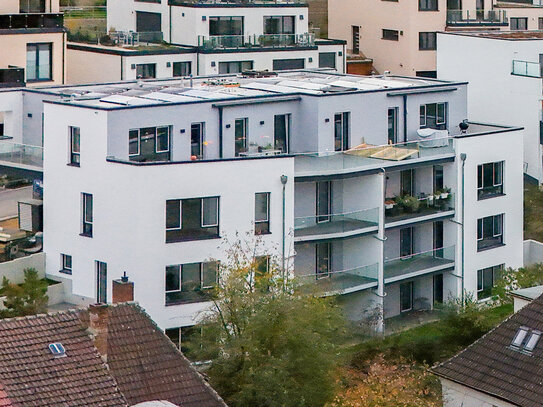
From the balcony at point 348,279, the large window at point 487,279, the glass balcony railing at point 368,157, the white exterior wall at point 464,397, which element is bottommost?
the white exterior wall at point 464,397

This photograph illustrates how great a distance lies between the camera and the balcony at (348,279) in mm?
65000

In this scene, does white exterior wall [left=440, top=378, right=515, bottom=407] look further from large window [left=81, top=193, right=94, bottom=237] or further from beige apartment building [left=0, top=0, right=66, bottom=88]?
beige apartment building [left=0, top=0, right=66, bottom=88]

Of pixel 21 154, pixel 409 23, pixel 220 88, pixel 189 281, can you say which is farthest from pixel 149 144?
pixel 409 23

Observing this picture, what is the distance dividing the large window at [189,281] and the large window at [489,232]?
49.5ft

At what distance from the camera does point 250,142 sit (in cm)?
6731

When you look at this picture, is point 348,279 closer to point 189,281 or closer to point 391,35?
point 189,281

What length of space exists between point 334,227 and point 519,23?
46948 millimetres

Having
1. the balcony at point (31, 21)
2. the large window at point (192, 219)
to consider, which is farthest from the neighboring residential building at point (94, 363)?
the balcony at point (31, 21)

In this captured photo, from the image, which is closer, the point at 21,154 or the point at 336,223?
the point at 21,154

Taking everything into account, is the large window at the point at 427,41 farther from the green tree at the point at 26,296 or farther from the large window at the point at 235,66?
the green tree at the point at 26,296

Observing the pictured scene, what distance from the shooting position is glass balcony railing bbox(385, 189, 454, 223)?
226ft

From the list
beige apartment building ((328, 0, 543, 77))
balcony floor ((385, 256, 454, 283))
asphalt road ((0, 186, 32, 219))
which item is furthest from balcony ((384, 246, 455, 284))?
beige apartment building ((328, 0, 543, 77))

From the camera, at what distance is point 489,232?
7262cm

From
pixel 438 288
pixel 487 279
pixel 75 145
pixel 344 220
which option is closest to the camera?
pixel 75 145
